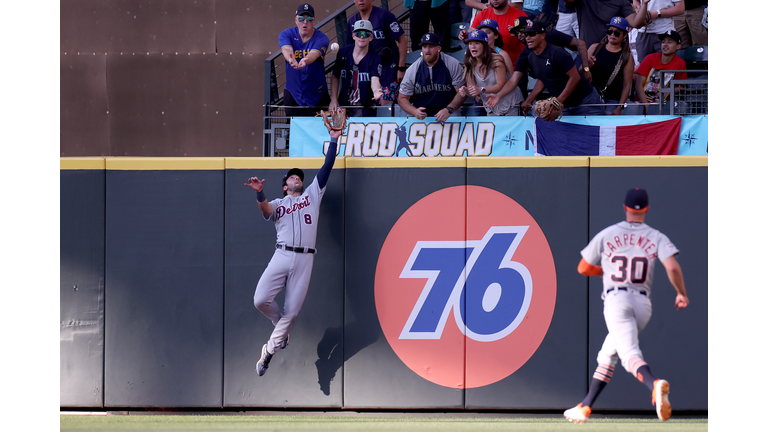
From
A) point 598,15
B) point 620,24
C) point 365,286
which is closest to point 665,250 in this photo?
point 365,286

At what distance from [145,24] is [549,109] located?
7378 millimetres

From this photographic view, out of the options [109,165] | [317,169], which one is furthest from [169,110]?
[317,169]

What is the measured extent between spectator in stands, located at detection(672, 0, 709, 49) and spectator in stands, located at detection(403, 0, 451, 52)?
3.21 m

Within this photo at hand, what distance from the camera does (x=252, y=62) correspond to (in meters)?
10.9

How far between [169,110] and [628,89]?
7373 millimetres

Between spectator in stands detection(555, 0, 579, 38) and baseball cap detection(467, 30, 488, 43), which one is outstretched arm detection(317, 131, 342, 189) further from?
spectator in stands detection(555, 0, 579, 38)

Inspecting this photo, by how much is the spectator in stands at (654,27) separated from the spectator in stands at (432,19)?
99.8 inches

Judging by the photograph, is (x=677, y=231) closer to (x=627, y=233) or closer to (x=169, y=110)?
(x=627, y=233)

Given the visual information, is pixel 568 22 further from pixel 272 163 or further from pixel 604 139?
pixel 272 163

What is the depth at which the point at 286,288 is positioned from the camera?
599 centimetres

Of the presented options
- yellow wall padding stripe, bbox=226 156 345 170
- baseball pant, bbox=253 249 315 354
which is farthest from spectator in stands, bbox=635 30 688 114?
baseball pant, bbox=253 249 315 354

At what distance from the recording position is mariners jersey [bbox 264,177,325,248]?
5.93 metres

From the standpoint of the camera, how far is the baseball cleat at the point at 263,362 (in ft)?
19.6

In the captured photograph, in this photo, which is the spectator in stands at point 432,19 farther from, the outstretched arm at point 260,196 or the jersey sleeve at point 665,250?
the jersey sleeve at point 665,250
